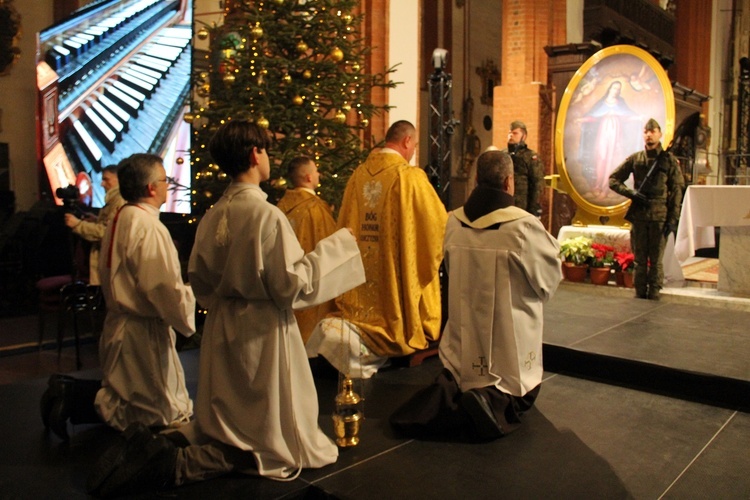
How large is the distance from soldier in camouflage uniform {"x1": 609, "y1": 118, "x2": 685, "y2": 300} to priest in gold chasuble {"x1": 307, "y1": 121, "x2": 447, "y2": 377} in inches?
124

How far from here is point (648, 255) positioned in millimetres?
7023

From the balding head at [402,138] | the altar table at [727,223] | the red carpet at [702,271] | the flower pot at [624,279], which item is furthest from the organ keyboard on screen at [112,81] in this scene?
the red carpet at [702,271]

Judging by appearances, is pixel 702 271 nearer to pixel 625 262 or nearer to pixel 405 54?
pixel 625 262

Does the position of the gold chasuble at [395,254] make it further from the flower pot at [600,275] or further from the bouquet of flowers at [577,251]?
the bouquet of flowers at [577,251]

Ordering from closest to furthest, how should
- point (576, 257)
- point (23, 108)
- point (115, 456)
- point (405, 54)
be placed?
point (115, 456), point (576, 257), point (405, 54), point (23, 108)

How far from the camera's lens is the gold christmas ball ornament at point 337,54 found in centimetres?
577

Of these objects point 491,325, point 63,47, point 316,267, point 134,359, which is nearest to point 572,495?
point 491,325

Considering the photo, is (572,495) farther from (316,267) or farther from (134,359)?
(134,359)

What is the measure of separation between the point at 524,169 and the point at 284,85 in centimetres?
318

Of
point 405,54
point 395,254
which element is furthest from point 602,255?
point 395,254

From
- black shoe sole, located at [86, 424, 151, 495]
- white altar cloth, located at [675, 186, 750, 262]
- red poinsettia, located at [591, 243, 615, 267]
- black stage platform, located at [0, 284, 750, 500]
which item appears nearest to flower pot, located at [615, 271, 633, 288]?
red poinsettia, located at [591, 243, 615, 267]

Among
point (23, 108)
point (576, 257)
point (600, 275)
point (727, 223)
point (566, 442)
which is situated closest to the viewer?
point (566, 442)

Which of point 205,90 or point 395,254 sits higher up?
point 205,90

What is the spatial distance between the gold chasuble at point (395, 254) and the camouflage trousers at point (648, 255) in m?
3.22
